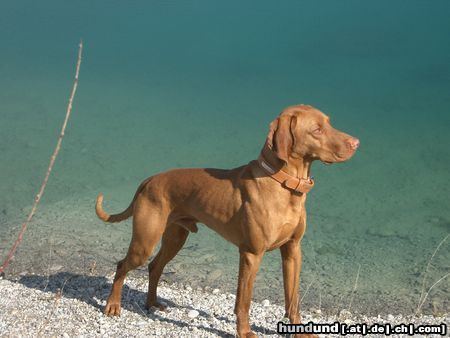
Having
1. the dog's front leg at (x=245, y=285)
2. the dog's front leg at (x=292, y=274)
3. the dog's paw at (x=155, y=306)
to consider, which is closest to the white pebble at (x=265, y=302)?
the dog's paw at (x=155, y=306)

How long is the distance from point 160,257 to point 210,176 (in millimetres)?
1009

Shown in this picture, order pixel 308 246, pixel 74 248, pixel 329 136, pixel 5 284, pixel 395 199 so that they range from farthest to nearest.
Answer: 1. pixel 395 199
2. pixel 308 246
3. pixel 74 248
4. pixel 5 284
5. pixel 329 136

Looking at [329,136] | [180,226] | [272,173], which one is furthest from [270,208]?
[180,226]

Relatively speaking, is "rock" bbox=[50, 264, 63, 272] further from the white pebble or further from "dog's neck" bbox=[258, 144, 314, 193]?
"dog's neck" bbox=[258, 144, 314, 193]

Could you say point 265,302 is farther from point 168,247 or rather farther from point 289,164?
point 289,164

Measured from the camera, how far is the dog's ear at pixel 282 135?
442 centimetres

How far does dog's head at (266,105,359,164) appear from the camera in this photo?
4.43m

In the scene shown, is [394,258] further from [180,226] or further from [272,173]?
[272,173]

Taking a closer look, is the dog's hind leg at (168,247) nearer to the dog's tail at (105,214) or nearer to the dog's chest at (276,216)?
the dog's tail at (105,214)

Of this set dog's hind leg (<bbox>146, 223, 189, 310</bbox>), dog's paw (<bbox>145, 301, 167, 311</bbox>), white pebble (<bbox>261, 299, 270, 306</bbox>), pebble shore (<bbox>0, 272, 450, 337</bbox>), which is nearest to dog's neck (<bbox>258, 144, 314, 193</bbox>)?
dog's hind leg (<bbox>146, 223, 189, 310</bbox>)

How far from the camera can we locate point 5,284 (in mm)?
6457

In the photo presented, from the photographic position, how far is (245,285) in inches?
187

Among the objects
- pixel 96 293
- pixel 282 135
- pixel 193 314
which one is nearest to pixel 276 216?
pixel 282 135

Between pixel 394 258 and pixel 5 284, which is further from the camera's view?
pixel 394 258
